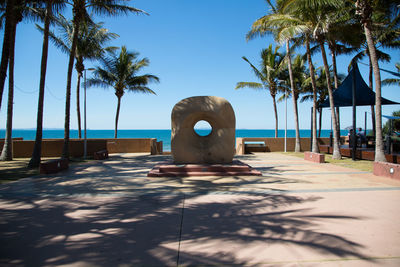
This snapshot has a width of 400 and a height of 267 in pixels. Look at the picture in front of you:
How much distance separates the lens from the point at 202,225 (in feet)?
13.9

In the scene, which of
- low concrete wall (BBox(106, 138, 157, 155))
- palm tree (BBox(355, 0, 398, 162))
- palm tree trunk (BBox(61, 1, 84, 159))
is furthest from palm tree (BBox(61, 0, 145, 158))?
palm tree (BBox(355, 0, 398, 162))

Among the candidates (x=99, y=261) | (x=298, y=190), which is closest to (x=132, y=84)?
(x=298, y=190)

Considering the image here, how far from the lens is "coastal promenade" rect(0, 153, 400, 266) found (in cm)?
318

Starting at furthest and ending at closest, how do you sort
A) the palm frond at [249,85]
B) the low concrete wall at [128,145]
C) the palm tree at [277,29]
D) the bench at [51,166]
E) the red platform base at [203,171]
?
the palm frond at [249,85] → the low concrete wall at [128,145] → the palm tree at [277,29] → the bench at [51,166] → the red platform base at [203,171]

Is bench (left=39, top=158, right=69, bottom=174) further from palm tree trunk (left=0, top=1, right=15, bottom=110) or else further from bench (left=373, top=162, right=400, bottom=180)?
bench (left=373, top=162, right=400, bottom=180)

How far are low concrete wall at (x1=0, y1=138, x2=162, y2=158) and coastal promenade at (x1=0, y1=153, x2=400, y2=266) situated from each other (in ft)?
32.3

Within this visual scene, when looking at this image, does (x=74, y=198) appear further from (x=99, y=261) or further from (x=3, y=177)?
(x=3, y=177)

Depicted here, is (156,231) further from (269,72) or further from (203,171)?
(269,72)

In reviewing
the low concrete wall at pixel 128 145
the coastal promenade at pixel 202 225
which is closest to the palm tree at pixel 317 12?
the coastal promenade at pixel 202 225

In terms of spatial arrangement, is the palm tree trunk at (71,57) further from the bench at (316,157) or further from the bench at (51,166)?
the bench at (316,157)

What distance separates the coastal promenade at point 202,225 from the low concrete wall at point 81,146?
9.83m

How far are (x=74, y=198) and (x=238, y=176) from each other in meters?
5.35

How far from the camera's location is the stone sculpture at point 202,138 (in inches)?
402

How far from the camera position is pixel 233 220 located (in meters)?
4.47
